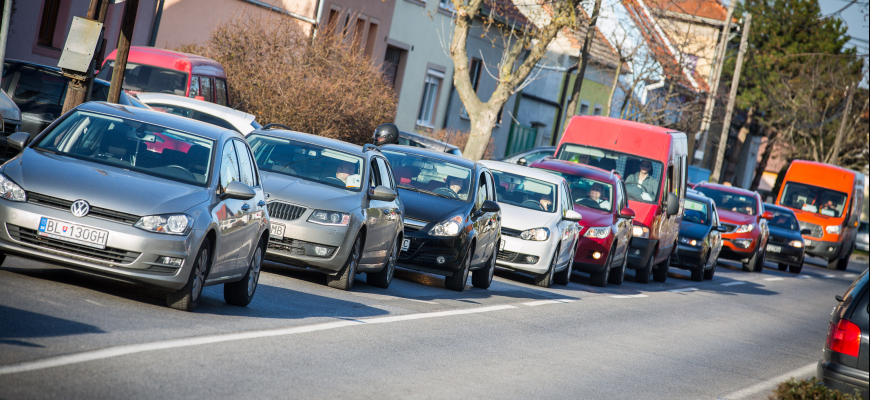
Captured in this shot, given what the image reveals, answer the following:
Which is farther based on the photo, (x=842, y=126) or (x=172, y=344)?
(x=842, y=126)

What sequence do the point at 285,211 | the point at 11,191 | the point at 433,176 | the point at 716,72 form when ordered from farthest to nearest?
1. the point at 716,72
2. the point at 433,176
3. the point at 285,211
4. the point at 11,191

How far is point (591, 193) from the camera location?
63.4 feet

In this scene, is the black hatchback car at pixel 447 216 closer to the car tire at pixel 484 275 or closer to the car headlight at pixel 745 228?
the car tire at pixel 484 275

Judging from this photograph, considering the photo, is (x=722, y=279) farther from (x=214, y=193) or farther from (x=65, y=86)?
(x=214, y=193)

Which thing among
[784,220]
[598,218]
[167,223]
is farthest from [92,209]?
[784,220]

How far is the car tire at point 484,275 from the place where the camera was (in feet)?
50.8

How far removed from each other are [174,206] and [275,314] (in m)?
1.81

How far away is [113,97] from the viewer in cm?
1520

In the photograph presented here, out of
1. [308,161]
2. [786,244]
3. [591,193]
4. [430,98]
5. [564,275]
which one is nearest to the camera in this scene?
[308,161]

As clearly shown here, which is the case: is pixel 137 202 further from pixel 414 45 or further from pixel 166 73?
pixel 414 45

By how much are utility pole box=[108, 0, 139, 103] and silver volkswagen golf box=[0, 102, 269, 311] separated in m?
5.36

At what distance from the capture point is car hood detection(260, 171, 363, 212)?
1173 centimetres

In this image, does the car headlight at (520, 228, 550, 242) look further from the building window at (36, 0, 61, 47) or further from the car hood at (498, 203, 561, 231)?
the building window at (36, 0, 61, 47)

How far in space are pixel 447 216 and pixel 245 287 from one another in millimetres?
4475
